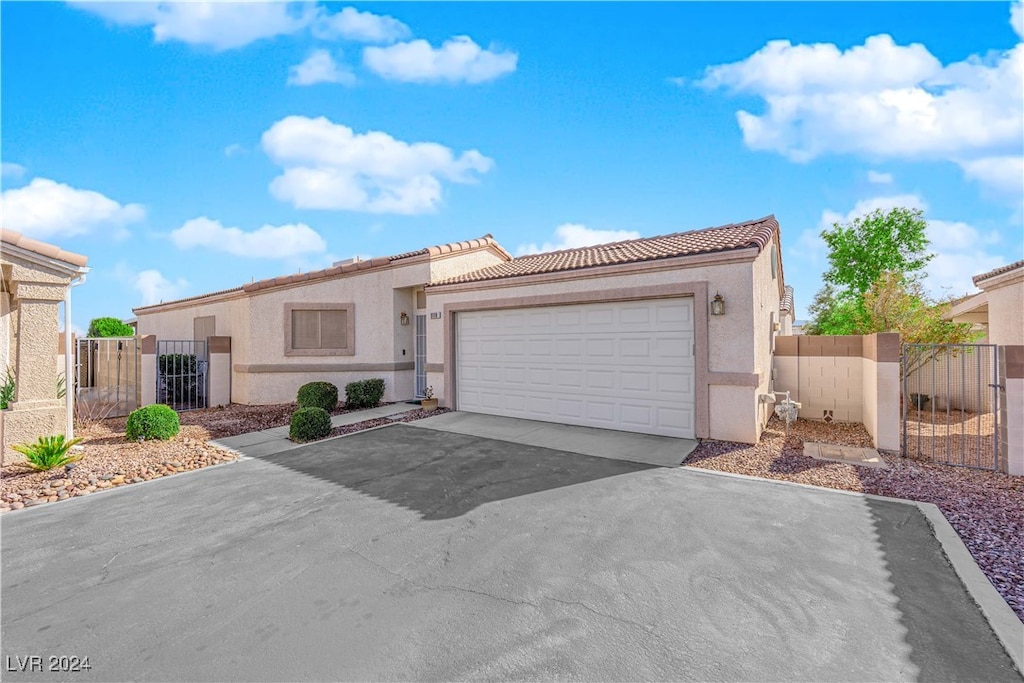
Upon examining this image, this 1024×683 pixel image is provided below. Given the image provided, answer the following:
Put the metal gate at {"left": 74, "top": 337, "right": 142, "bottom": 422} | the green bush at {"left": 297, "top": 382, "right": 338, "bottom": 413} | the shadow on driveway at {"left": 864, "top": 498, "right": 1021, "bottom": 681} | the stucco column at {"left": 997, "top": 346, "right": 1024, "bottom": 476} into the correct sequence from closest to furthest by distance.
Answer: the shadow on driveway at {"left": 864, "top": 498, "right": 1021, "bottom": 681} < the stucco column at {"left": 997, "top": 346, "right": 1024, "bottom": 476} < the green bush at {"left": 297, "top": 382, "right": 338, "bottom": 413} < the metal gate at {"left": 74, "top": 337, "right": 142, "bottom": 422}

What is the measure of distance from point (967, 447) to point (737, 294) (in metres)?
5.31

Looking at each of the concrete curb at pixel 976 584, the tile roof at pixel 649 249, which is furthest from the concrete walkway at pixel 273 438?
the concrete curb at pixel 976 584

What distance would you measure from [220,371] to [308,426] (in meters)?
7.92

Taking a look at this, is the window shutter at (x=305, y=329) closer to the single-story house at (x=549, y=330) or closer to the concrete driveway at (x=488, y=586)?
the single-story house at (x=549, y=330)

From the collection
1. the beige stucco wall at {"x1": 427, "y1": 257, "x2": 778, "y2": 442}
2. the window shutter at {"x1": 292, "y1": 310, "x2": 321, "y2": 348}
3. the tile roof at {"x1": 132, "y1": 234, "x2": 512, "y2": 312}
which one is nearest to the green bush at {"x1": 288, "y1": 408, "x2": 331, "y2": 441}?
the window shutter at {"x1": 292, "y1": 310, "x2": 321, "y2": 348}

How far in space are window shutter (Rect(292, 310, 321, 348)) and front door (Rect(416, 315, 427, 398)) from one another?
3.10 m

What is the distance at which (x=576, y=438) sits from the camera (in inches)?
340

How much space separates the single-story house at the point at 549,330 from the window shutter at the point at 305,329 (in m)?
0.04

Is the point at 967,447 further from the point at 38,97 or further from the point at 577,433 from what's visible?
the point at 38,97

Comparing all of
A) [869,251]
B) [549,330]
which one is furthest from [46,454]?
[869,251]

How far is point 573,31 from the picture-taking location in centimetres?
904

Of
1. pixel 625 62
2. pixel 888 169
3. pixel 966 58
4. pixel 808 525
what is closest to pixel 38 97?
pixel 625 62

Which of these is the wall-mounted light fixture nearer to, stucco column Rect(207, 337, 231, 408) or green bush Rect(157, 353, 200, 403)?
stucco column Rect(207, 337, 231, 408)

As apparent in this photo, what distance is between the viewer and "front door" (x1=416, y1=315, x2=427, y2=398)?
13.4 m
